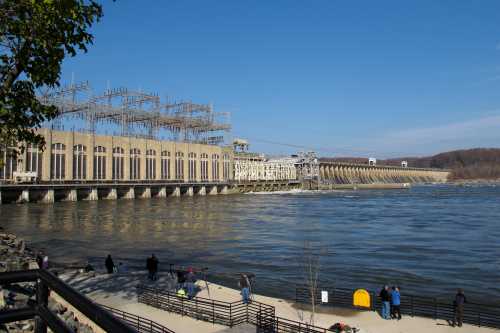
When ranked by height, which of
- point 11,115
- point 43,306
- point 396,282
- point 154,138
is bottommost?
point 396,282

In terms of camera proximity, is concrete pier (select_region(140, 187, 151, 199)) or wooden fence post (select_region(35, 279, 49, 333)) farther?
concrete pier (select_region(140, 187, 151, 199))

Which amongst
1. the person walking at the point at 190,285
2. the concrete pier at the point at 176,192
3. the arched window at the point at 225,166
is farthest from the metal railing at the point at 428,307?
the arched window at the point at 225,166

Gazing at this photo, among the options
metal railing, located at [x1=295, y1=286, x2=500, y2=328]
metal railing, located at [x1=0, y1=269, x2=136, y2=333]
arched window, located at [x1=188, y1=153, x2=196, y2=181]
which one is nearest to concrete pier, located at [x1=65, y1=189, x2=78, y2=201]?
arched window, located at [x1=188, y1=153, x2=196, y2=181]

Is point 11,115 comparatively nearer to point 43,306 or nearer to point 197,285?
point 43,306

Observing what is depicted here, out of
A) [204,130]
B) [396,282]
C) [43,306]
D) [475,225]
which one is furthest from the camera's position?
[204,130]

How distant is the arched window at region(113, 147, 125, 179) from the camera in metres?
105

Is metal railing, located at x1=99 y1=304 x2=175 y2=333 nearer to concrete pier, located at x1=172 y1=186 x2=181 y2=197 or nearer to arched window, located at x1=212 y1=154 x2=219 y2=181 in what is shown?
concrete pier, located at x1=172 y1=186 x2=181 y2=197

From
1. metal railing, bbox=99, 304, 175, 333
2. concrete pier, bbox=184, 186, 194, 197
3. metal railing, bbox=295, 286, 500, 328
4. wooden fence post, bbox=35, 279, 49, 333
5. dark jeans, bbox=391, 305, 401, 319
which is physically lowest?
metal railing, bbox=295, 286, 500, 328

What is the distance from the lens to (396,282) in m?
25.6

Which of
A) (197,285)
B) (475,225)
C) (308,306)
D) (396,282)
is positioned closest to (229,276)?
(197,285)

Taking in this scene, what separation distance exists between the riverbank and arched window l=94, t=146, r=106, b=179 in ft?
263

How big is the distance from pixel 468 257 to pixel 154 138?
96356mm

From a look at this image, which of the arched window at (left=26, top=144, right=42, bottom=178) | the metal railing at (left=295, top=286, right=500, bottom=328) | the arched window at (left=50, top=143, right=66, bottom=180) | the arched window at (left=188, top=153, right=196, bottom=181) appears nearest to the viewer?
the metal railing at (left=295, top=286, right=500, bottom=328)

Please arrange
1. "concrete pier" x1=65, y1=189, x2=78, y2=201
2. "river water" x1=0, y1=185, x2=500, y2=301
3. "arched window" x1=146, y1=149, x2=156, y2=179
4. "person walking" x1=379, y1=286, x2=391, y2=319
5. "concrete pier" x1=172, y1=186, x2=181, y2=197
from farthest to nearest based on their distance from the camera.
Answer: "concrete pier" x1=172, y1=186, x2=181, y2=197 < "arched window" x1=146, y1=149, x2=156, y2=179 < "concrete pier" x1=65, y1=189, x2=78, y2=201 < "river water" x1=0, y1=185, x2=500, y2=301 < "person walking" x1=379, y1=286, x2=391, y2=319
